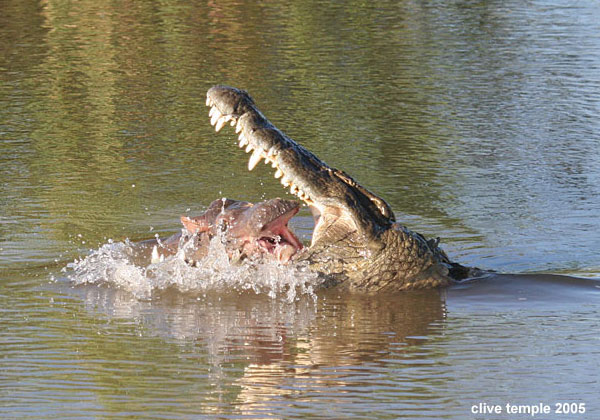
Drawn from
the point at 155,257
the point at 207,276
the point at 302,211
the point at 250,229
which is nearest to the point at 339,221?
the point at 250,229

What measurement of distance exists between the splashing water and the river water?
0.05ft

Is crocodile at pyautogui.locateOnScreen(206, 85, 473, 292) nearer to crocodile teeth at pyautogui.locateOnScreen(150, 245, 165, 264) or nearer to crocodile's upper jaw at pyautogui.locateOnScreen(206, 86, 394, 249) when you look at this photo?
crocodile's upper jaw at pyautogui.locateOnScreen(206, 86, 394, 249)

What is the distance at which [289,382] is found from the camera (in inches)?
181

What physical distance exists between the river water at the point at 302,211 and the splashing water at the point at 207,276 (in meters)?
0.02

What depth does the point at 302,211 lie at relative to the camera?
25.0 ft

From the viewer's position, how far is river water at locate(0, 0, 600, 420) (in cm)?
462

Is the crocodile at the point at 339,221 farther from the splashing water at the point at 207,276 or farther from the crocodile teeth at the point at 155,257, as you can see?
the crocodile teeth at the point at 155,257

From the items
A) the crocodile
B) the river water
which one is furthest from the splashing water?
the crocodile

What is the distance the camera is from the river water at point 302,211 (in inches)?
182

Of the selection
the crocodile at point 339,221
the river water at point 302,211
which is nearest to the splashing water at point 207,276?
the river water at point 302,211

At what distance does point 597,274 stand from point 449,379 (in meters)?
2.00

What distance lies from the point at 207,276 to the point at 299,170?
2.72 feet

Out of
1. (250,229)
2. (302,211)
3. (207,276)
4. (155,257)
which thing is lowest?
(207,276)

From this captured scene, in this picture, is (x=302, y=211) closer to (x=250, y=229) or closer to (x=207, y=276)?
(x=250, y=229)
